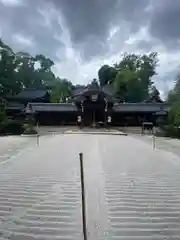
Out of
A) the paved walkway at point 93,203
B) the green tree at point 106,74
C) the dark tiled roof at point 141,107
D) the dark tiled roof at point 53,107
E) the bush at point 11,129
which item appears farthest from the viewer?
the green tree at point 106,74

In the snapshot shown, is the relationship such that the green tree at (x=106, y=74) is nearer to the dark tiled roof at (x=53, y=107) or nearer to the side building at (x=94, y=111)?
the side building at (x=94, y=111)

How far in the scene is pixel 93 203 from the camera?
18.1ft

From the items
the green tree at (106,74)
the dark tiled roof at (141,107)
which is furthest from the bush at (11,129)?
the green tree at (106,74)

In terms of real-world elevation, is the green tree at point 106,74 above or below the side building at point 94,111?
above

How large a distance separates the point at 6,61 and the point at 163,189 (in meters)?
50.9

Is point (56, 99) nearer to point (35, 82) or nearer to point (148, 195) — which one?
point (35, 82)

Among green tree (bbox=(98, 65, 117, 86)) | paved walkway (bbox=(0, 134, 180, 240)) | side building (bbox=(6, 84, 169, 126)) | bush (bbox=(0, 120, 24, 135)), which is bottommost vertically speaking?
paved walkway (bbox=(0, 134, 180, 240))

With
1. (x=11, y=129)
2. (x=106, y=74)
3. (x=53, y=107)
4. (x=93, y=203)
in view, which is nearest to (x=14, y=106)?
(x=53, y=107)

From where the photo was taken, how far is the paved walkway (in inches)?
167

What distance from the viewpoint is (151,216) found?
4902mm

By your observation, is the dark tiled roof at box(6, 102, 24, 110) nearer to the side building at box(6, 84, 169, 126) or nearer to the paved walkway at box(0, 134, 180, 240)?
the side building at box(6, 84, 169, 126)

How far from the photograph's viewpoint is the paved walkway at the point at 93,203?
4.24m

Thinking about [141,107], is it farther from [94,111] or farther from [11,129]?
[11,129]

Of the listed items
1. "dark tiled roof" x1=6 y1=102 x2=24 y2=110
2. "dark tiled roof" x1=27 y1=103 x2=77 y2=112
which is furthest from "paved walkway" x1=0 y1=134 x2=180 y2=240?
"dark tiled roof" x1=6 y1=102 x2=24 y2=110
